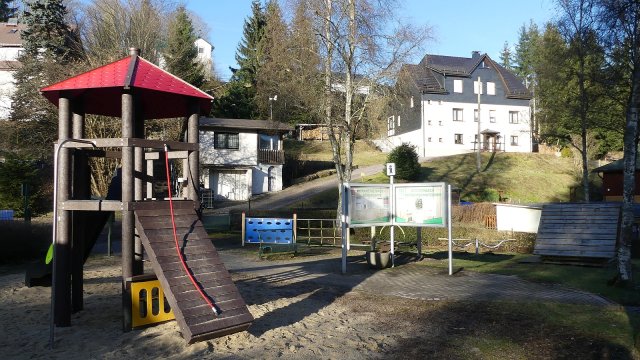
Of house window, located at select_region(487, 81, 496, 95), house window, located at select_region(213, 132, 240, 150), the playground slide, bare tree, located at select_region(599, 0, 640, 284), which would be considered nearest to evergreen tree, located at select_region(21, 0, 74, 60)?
house window, located at select_region(213, 132, 240, 150)

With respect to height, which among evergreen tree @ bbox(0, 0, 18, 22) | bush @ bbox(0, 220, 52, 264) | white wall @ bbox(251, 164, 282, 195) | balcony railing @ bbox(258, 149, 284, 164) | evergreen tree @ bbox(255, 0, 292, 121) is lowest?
bush @ bbox(0, 220, 52, 264)

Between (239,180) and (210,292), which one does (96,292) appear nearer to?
(210,292)

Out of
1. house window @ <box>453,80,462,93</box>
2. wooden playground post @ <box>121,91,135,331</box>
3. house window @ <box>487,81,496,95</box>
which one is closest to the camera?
wooden playground post @ <box>121,91,135,331</box>

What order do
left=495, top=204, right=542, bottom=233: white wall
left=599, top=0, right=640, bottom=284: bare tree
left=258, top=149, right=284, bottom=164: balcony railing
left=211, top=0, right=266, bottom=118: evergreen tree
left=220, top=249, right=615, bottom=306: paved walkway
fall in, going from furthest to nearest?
left=211, top=0, right=266, bottom=118: evergreen tree, left=258, top=149, right=284, bottom=164: balcony railing, left=495, top=204, right=542, bottom=233: white wall, left=599, top=0, right=640, bottom=284: bare tree, left=220, top=249, right=615, bottom=306: paved walkway

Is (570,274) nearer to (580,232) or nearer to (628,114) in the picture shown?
(580,232)

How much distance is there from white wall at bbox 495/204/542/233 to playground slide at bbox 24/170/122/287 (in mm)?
19152

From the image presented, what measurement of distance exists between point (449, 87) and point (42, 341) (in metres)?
55.5

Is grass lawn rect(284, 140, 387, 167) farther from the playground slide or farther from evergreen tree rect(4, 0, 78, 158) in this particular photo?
the playground slide

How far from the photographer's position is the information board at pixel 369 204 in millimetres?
14047

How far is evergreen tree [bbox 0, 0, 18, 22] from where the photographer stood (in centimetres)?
6694

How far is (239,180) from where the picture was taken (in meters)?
42.7

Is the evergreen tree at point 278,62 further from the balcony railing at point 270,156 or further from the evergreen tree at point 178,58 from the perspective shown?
the balcony railing at point 270,156

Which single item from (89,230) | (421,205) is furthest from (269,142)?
(89,230)

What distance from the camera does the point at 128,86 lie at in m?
7.94
